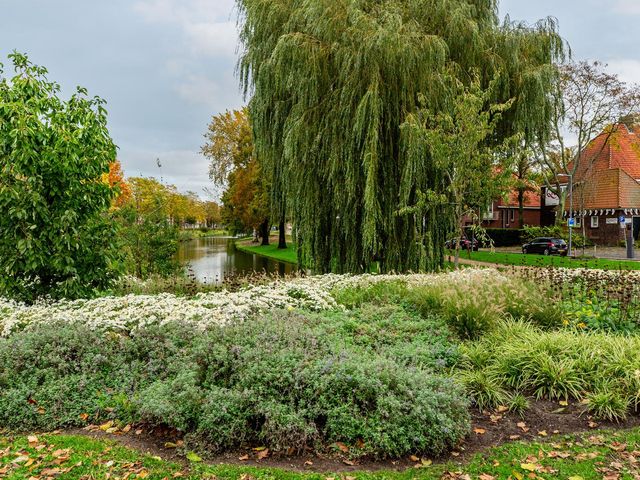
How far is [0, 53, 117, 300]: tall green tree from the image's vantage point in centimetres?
600

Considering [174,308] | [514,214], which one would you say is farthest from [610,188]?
[174,308]

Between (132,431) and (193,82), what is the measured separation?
33.8 feet

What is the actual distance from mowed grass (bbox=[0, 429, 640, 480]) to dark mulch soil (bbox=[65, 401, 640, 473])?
9 centimetres

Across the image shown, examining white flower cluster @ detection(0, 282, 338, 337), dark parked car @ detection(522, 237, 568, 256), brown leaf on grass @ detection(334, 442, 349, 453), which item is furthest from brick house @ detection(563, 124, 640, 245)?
brown leaf on grass @ detection(334, 442, 349, 453)

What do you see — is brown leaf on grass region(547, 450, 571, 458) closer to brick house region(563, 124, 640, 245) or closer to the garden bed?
the garden bed

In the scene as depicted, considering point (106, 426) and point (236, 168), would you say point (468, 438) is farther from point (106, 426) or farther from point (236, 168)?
point (236, 168)

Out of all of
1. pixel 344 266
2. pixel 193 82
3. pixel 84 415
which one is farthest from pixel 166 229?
pixel 84 415

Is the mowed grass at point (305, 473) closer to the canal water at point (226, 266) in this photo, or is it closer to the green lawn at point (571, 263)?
the canal water at point (226, 266)

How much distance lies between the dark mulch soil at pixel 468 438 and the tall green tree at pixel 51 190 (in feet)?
12.4

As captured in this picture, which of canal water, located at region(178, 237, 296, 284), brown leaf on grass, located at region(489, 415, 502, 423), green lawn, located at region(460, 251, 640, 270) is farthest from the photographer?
canal water, located at region(178, 237, 296, 284)

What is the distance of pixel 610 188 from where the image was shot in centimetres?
3006

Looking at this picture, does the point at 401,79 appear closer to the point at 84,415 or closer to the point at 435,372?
the point at 435,372

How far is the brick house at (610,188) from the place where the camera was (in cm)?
2911

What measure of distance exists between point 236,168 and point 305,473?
3029cm
